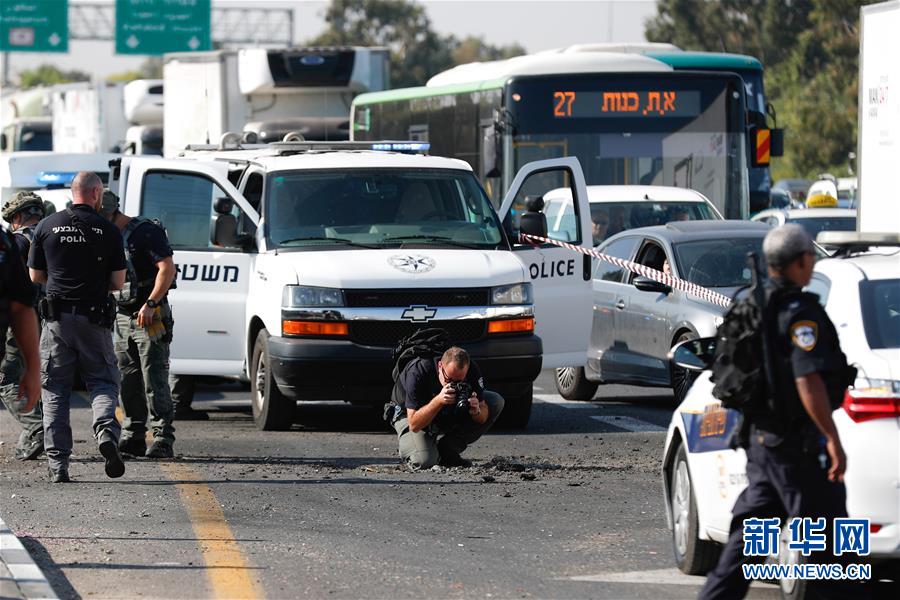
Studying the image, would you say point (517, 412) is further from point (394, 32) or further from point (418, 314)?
point (394, 32)

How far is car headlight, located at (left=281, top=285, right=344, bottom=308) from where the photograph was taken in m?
13.3

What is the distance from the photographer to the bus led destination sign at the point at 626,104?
68.8 feet

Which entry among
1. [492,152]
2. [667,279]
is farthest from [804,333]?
[492,152]

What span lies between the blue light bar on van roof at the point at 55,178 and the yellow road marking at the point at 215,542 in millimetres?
9298

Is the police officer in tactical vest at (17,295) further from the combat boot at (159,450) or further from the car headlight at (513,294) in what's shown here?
the car headlight at (513,294)

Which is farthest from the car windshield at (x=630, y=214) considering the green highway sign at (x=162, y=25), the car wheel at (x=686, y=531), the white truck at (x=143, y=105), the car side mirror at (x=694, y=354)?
the green highway sign at (x=162, y=25)

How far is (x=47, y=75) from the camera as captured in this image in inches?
6058

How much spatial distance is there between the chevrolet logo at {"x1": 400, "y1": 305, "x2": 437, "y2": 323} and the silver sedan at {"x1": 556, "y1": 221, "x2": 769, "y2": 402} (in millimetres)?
2365

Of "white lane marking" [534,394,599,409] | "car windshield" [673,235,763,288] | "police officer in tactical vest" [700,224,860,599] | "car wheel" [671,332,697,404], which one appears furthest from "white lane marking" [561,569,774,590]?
"white lane marking" [534,394,599,409]

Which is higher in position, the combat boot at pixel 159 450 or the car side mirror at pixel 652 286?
the car side mirror at pixel 652 286

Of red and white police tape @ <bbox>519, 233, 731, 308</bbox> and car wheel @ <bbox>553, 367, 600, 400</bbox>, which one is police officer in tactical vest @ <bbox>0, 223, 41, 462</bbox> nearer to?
red and white police tape @ <bbox>519, 233, 731, 308</bbox>

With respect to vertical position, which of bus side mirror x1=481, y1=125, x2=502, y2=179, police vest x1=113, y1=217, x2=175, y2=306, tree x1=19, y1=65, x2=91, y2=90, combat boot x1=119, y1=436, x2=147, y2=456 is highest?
tree x1=19, y1=65, x2=91, y2=90

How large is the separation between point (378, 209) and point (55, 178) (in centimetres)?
708

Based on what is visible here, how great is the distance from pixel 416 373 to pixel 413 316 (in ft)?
5.33
